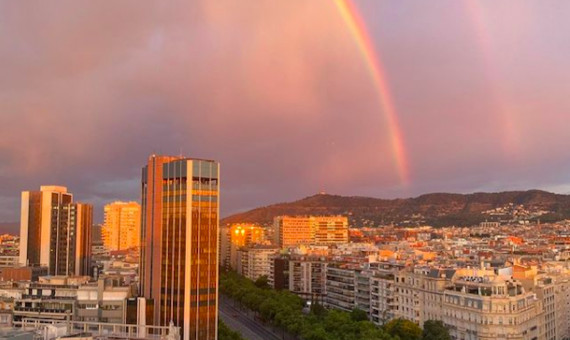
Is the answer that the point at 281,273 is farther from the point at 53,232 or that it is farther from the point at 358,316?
the point at 358,316

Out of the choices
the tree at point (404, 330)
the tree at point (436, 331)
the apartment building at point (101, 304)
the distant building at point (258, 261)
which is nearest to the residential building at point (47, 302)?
the apartment building at point (101, 304)

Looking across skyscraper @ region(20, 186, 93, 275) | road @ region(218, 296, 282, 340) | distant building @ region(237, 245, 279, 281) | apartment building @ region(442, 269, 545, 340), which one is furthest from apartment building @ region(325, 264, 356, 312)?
skyscraper @ region(20, 186, 93, 275)

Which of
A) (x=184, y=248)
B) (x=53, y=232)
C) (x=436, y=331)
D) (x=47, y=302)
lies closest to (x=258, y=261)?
(x=53, y=232)

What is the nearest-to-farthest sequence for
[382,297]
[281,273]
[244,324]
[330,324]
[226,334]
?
1. [226,334]
2. [330,324]
3. [382,297]
4. [244,324]
5. [281,273]

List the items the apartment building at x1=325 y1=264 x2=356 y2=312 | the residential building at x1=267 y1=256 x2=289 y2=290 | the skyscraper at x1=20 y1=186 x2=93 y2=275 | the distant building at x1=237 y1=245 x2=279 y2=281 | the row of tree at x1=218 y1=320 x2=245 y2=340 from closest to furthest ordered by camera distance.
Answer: the row of tree at x1=218 y1=320 x2=245 y2=340 < the apartment building at x1=325 y1=264 x2=356 y2=312 < the skyscraper at x1=20 y1=186 x2=93 y2=275 < the residential building at x1=267 y1=256 x2=289 y2=290 < the distant building at x1=237 y1=245 x2=279 y2=281

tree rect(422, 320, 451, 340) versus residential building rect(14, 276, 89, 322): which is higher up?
residential building rect(14, 276, 89, 322)

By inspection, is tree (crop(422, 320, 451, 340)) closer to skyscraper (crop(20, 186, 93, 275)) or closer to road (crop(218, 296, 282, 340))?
road (crop(218, 296, 282, 340))
